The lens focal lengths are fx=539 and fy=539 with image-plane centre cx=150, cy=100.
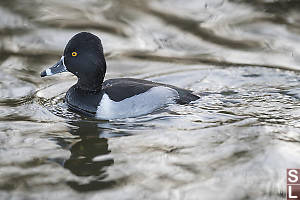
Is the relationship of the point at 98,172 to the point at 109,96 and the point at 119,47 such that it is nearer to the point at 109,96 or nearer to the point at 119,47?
the point at 109,96

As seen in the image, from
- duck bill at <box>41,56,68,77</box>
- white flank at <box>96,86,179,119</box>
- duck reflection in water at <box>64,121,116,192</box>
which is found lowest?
duck reflection in water at <box>64,121,116,192</box>

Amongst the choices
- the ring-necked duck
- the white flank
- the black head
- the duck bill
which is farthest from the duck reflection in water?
the duck bill

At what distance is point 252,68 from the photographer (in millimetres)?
9172

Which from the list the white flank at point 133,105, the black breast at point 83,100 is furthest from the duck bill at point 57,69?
the white flank at point 133,105

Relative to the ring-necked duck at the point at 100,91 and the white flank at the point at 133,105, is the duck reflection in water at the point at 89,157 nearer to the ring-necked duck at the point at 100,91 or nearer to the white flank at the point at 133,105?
the white flank at the point at 133,105

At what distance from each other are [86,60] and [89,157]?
1895mm

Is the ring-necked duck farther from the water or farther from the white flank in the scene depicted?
the water

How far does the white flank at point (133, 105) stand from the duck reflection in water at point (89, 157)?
29 centimetres

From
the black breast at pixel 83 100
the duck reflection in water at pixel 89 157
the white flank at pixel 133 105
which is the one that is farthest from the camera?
the black breast at pixel 83 100

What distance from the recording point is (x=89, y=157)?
19.0 ft

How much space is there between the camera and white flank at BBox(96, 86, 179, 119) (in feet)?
23.1

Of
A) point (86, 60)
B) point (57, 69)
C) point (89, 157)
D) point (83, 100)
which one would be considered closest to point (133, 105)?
point (83, 100)

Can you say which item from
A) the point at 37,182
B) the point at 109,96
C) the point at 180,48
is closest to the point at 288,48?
the point at 180,48

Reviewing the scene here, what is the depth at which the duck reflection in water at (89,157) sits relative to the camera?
202 inches
